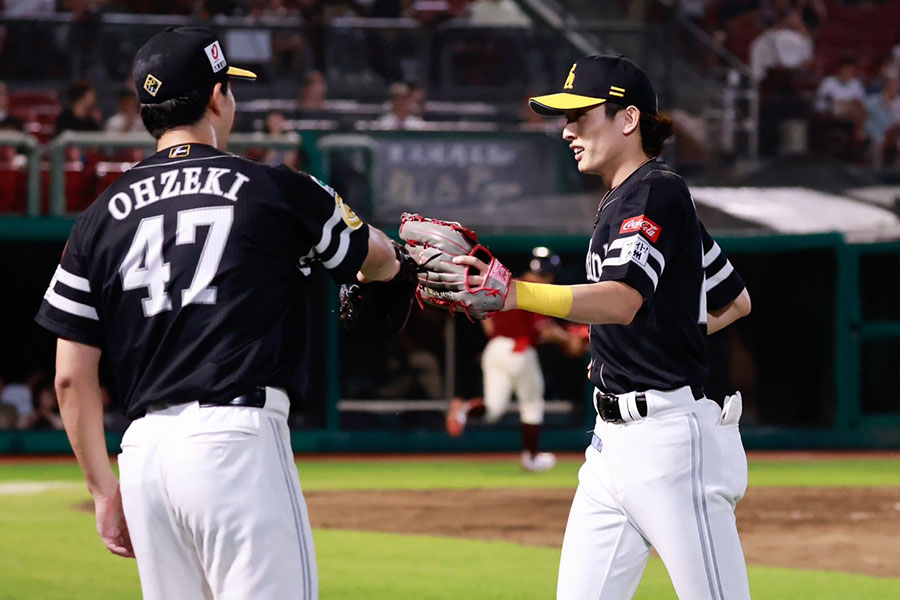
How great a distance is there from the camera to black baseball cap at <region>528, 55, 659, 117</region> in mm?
3645

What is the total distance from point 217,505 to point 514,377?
28.3ft

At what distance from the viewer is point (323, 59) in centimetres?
1463

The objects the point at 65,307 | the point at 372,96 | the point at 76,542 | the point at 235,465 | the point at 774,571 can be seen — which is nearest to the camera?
the point at 235,465

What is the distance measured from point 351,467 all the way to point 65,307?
31.4 ft

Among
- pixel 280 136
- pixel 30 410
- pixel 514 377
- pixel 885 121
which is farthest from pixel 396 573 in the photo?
pixel 885 121

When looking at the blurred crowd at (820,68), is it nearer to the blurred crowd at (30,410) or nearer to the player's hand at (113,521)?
the blurred crowd at (30,410)

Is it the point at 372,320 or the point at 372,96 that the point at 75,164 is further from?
the point at 372,320

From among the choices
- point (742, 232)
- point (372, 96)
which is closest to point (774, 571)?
point (742, 232)

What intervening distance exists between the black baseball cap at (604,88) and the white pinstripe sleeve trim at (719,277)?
557 millimetres

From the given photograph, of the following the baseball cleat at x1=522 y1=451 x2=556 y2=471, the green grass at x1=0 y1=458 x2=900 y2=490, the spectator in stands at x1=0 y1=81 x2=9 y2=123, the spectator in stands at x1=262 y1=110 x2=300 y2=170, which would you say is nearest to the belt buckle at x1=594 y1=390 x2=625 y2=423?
the green grass at x1=0 y1=458 x2=900 y2=490

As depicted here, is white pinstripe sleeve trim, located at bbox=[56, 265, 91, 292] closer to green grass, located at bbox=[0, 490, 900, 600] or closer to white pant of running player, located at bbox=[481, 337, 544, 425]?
green grass, located at bbox=[0, 490, 900, 600]

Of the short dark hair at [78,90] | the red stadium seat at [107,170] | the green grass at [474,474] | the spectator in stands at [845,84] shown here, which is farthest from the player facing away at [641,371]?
the spectator in stands at [845,84]

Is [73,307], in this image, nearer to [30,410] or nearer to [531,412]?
[531,412]

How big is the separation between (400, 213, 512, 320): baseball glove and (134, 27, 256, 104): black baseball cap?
72 centimetres
